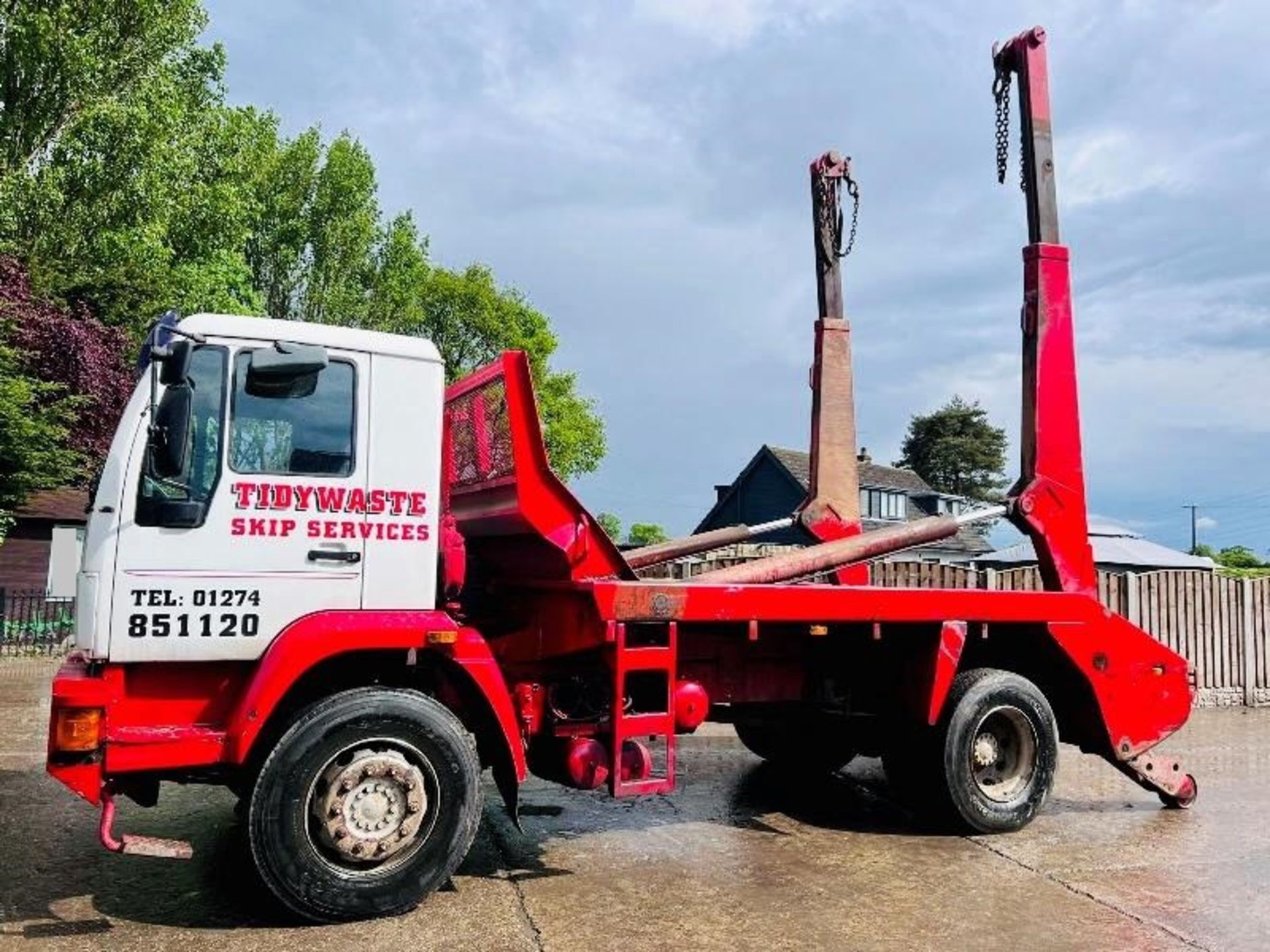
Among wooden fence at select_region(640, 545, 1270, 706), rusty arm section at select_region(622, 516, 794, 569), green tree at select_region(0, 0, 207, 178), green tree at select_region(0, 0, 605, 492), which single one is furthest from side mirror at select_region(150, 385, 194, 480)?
green tree at select_region(0, 0, 207, 178)

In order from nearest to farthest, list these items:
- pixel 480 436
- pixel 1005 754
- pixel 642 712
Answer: pixel 642 712 → pixel 480 436 → pixel 1005 754

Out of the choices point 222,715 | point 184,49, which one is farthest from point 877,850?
point 184,49

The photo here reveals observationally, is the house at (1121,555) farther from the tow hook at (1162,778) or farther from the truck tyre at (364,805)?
the truck tyre at (364,805)

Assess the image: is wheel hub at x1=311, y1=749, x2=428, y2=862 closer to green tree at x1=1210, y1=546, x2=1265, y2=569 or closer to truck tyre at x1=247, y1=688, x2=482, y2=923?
truck tyre at x1=247, y1=688, x2=482, y2=923

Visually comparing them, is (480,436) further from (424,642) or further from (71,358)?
(71,358)

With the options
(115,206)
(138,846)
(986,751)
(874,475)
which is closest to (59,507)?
(115,206)

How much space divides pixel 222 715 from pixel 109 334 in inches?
652

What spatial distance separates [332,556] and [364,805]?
1172 millimetres

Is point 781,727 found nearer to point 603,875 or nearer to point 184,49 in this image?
point 603,875

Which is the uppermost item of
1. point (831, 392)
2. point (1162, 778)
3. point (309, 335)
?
point (831, 392)

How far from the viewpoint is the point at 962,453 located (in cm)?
6900

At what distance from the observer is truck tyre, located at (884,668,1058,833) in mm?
6926

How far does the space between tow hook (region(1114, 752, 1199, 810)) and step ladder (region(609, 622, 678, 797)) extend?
357 cm

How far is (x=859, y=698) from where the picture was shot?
7.38 m
